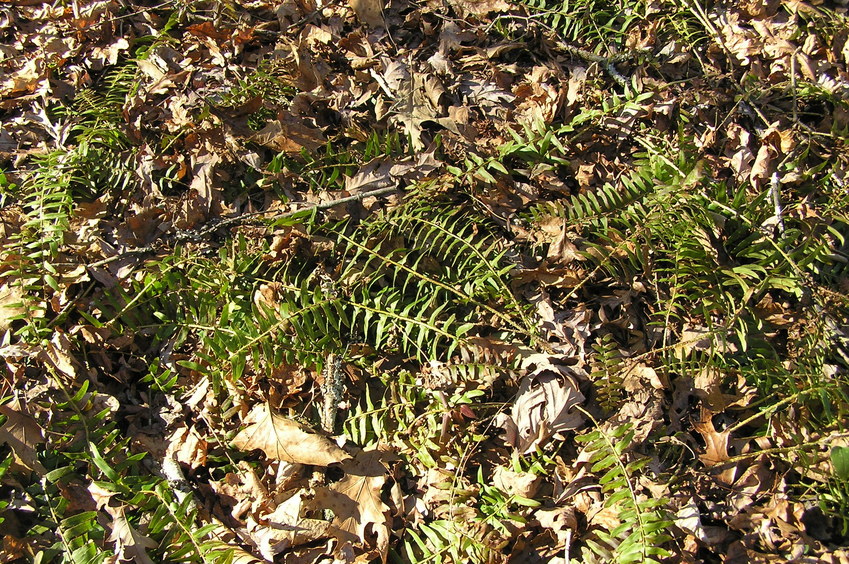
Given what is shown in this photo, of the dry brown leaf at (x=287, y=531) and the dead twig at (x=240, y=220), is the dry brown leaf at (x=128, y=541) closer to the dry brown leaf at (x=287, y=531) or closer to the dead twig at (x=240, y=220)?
the dry brown leaf at (x=287, y=531)

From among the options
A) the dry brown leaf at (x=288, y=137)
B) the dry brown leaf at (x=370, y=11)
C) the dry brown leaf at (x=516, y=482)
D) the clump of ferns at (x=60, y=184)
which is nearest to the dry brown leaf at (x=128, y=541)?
the clump of ferns at (x=60, y=184)

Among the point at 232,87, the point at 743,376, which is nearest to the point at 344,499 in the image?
the point at 743,376

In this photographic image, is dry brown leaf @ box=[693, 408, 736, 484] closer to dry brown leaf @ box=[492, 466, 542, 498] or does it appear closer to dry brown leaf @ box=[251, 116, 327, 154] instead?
dry brown leaf @ box=[492, 466, 542, 498]

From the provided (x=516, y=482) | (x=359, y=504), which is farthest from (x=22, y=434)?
(x=516, y=482)

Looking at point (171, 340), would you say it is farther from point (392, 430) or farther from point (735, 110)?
point (735, 110)

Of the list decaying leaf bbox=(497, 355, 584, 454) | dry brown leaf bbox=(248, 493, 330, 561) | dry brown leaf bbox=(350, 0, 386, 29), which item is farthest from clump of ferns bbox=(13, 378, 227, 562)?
dry brown leaf bbox=(350, 0, 386, 29)
